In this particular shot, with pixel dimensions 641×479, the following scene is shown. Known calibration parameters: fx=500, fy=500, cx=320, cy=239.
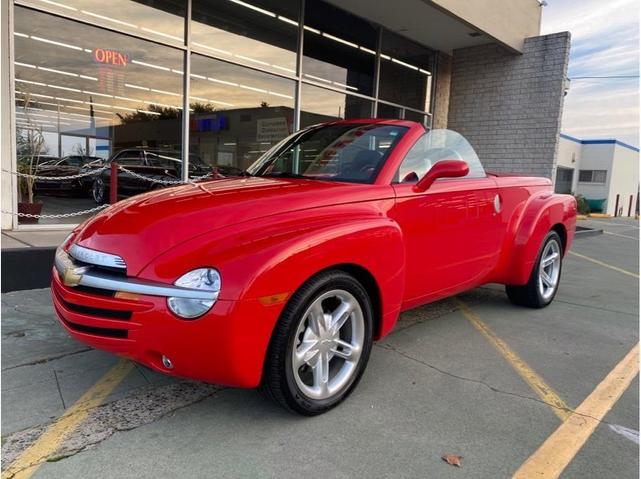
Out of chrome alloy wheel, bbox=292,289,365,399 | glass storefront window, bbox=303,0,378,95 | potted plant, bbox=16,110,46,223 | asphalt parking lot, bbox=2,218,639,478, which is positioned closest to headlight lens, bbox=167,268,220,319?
chrome alloy wheel, bbox=292,289,365,399

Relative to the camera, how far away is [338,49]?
1137cm

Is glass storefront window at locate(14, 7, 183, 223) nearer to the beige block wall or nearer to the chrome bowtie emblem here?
the chrome bowtie emblem

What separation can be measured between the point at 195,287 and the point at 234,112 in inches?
344

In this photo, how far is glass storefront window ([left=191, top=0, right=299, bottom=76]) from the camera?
9.03 meters

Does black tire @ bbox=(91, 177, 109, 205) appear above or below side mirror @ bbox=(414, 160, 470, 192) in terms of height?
below

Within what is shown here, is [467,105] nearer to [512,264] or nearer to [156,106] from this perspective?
[156,106]

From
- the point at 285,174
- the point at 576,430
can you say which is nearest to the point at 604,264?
the point at 576,430

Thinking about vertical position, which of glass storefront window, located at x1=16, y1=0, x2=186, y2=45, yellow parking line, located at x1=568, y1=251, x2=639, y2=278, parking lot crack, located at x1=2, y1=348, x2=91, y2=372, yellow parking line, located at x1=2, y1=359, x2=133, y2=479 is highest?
glass storefront window, located at x1=16, y1=0, x2=186, y2=45

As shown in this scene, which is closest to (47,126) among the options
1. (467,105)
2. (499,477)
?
(499,477)

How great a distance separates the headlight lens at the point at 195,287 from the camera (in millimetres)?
2275

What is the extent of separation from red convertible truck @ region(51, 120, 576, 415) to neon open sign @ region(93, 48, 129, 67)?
567 centimetres

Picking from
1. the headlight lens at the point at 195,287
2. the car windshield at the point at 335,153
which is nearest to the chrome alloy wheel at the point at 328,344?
the headlight lens at the point at 195,287

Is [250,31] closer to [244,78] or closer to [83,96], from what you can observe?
[244,78]

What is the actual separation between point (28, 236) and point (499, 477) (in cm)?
574
